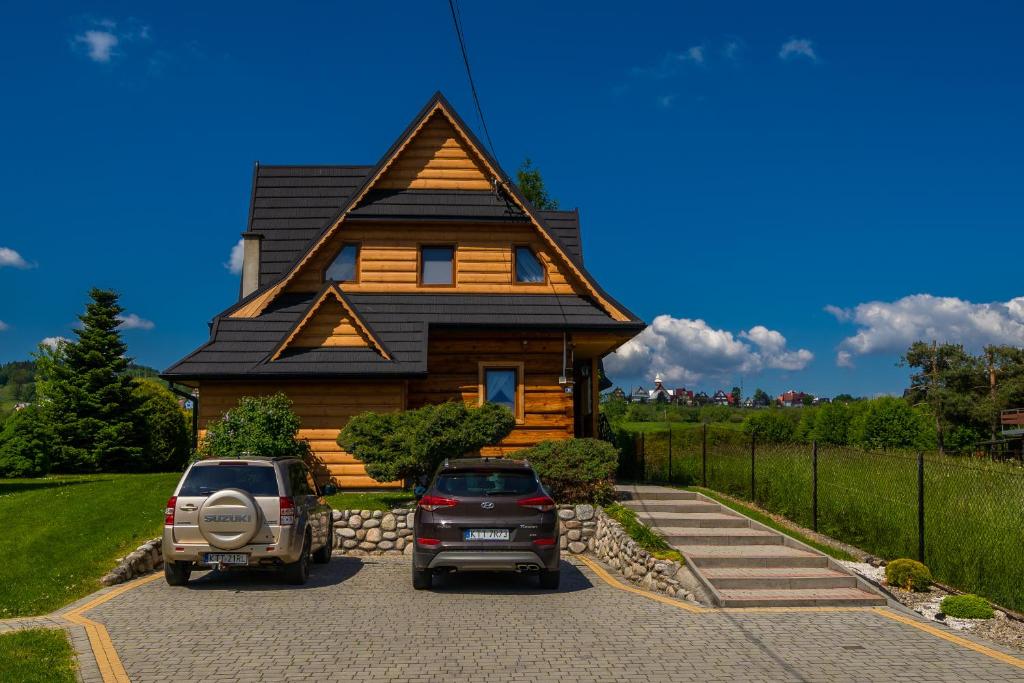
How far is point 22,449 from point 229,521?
22.4 metres

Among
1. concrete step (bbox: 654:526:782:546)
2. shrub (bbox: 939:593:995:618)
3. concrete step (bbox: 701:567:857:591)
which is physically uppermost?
concrete step (bbox: 654:526:782:546)

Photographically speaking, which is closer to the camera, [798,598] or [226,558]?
[226,558]

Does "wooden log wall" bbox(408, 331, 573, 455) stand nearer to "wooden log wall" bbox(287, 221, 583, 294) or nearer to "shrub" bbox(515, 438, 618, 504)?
"wooden log wall" bbox(287, 221, 583, 294)

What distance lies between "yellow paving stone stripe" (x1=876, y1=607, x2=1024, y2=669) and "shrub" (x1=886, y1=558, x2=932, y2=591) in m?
0.77

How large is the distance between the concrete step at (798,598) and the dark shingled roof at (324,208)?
11921 mm

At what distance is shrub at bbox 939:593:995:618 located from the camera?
9742 mm

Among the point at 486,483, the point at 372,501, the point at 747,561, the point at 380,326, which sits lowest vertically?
the point at 747,561

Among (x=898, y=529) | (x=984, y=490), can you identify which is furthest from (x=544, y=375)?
(x=984, y=490)

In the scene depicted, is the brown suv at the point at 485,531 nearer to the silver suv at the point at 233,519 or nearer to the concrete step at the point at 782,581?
the silver suv at the point at 233,519

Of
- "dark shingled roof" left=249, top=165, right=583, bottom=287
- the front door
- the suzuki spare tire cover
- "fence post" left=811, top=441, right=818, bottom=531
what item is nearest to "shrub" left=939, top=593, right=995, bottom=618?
"fence post" left=811, top=441, right=818, bottom=531

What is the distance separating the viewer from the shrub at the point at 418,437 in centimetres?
1599

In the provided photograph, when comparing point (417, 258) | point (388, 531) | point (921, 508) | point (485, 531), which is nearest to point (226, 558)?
point (485, 531)

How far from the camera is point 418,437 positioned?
15914 millimetres

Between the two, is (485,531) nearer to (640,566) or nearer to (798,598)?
(640,566)
